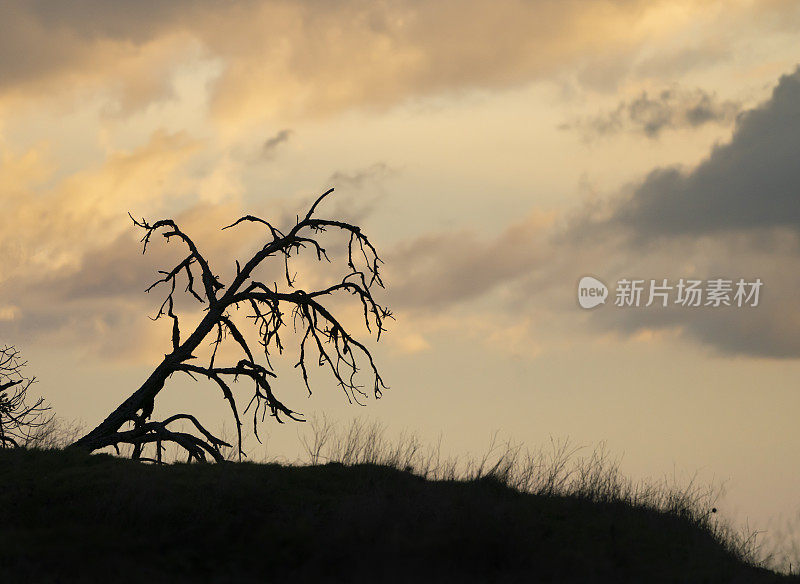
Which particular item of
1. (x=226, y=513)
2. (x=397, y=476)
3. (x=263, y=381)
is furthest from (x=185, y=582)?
(x=263, y=381)

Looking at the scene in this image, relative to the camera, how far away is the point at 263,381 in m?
21.4

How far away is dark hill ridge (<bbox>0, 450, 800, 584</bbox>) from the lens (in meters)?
13.1

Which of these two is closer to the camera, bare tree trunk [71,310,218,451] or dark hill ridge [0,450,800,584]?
dark hill ridge [0,450,800,584]

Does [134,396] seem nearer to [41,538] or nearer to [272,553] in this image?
[41,538]

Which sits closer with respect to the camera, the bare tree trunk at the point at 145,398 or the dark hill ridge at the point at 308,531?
the dark hill ridge at the point at 308,531

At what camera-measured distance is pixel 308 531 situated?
1405 cm

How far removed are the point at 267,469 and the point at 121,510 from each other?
10.6 feet

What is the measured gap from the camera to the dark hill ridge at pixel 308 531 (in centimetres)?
1308

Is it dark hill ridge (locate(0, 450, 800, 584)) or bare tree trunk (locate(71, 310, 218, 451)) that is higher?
bare tree trunk (locate(71, 310, 218, 451))

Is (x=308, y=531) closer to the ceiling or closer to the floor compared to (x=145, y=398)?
closer to the floor

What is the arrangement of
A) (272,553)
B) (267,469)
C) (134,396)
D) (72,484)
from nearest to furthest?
(272,553) < (72,484) < (267,469) < (134,396)

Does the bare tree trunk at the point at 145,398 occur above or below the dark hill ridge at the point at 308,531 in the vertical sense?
above

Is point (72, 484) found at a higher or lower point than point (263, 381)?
lower

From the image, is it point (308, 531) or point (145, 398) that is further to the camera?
point (145, 398)
